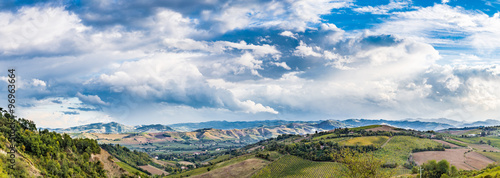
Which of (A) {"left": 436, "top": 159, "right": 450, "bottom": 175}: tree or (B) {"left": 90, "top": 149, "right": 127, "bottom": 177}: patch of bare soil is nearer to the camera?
(A) {"left": 436, "top": 159, "right": 450, "bottom": 175}: tree

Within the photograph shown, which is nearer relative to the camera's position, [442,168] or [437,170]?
[442,168]

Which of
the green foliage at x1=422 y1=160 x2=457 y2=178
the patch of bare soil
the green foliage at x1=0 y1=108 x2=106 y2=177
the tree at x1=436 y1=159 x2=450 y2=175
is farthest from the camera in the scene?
the patch of bare soil

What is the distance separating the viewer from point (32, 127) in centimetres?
18338

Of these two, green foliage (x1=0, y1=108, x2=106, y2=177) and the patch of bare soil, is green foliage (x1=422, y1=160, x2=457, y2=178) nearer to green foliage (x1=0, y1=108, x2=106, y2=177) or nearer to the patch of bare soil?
the patch of bare soil

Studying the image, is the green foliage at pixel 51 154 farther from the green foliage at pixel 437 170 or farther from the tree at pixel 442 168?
the tree at pixel 442 168

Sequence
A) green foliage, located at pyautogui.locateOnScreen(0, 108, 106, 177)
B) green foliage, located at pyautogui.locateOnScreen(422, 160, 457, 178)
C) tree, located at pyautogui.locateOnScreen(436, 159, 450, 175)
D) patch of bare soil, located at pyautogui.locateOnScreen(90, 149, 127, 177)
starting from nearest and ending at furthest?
green foliage, located at pyautogui.locateOnScreen(0, 108, 106, 177)
green foliage, located at pyautogui.locateOnScreen(422, 160, 457, 178)
tree, located at pyautogui.locateOnScreen(436, 159, 450, 175)
patch of bare soil, located at pyautogui.locateOnScreen(90, 149, 127, 177)

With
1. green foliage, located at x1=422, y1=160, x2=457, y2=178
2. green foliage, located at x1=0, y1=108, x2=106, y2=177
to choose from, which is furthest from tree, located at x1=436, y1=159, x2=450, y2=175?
green foliage, located at x1=0, y1=108, x2=106, y2=177

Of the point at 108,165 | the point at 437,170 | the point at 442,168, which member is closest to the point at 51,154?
the point at 108,165

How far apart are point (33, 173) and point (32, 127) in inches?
4037

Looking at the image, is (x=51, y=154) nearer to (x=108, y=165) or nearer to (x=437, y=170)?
(x=108, y=165)

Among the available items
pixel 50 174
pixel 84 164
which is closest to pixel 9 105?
pixel 50 174

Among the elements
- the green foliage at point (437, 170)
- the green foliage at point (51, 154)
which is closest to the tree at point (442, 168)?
the green foliage at point (437, 170)

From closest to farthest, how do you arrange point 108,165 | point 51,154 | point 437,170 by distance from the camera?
point 51,154, point 437,170, point 108,165

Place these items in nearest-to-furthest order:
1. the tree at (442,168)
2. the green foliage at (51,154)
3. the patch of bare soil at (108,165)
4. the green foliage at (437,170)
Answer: the green foliage at (51,154), the green foliage at (437,170), the tree at (442,168), the patch of bare soil at (108,165)
